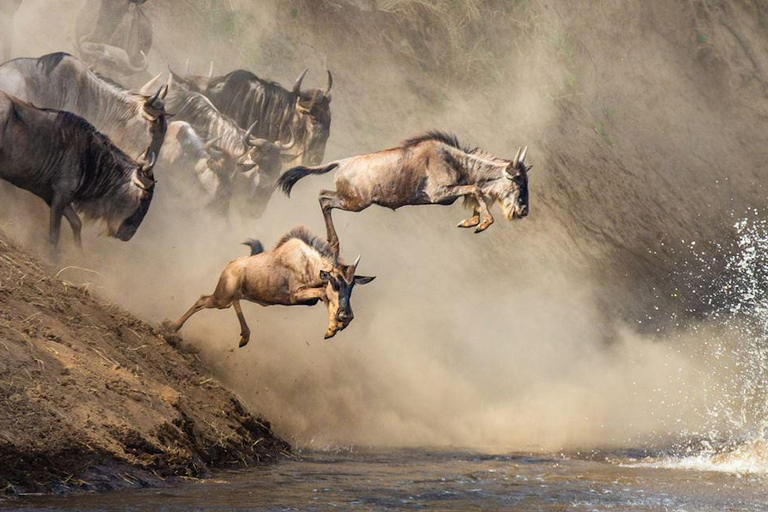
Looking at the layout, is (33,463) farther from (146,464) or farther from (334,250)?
(334,250)

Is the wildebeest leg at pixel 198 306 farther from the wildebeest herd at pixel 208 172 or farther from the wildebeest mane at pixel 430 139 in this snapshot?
the wildebeest mane at pixel 430 139

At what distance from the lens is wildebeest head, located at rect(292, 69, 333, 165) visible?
53.7 feet

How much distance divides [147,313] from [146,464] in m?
3.98

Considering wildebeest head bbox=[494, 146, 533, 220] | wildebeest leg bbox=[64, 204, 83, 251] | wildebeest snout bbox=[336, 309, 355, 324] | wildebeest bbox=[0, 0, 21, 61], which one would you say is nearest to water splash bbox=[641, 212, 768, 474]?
wildebeest head bbox=[494, 146, 533, 220]

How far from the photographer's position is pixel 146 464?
1056cm

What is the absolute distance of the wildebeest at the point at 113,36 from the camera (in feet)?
58.1

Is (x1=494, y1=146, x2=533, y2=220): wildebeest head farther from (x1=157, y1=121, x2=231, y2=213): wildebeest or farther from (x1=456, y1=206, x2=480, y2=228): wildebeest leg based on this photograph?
(x1=157, y1=121, x2=231, y2=213): wildebeest

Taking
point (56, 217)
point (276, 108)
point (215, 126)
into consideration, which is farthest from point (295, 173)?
point (276, 108)

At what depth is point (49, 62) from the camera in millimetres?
14297

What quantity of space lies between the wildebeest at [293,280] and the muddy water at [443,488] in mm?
1634

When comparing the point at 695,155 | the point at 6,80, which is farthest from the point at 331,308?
the point at 695,155

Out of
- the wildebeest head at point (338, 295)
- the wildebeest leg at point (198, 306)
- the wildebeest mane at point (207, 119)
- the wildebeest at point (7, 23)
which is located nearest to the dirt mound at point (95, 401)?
the wildebeest leg at point (198, 306)

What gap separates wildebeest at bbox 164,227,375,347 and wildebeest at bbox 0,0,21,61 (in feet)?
17.7

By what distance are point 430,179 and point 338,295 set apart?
1777mm
